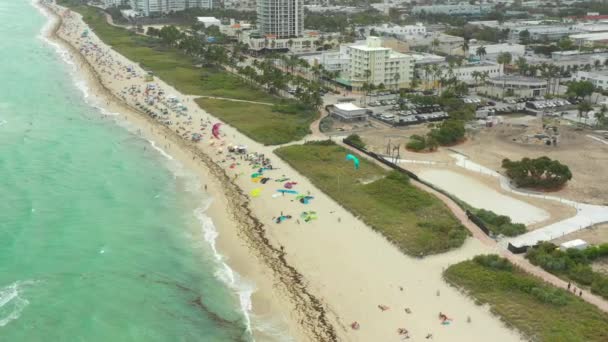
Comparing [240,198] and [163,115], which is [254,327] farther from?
[163,115]

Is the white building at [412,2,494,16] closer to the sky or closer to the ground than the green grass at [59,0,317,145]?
closer to the sky

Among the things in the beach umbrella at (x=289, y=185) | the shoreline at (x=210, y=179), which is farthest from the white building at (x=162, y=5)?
the beach umbrella at (x=289, y=185)

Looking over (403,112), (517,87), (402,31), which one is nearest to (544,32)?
(402,31)

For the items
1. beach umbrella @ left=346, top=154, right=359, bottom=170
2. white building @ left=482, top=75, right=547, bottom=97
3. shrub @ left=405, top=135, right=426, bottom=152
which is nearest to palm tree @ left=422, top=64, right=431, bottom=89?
white building @ left=482, top=75, right=547, bottom=97

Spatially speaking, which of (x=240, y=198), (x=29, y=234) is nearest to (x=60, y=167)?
(x=29, y=234)

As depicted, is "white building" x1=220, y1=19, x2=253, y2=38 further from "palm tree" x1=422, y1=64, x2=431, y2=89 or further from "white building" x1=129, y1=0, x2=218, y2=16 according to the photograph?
"palm tree" x1=422, y1=64, x2=431, y2=89

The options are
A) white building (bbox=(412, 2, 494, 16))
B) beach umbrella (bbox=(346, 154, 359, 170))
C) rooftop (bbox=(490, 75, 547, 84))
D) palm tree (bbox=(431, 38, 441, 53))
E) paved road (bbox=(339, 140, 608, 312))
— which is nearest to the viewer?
paved road (bbox=(339, 140, 608, 312))
